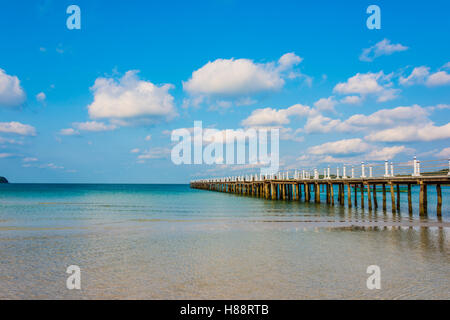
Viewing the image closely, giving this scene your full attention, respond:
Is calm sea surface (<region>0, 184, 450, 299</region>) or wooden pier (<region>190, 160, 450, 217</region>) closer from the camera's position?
calm sea surface (<region>0, 184, 450, 299</region>)

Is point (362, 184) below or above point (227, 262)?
above

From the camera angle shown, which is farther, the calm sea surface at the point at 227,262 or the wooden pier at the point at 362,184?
the wooden pier at the point at 362,184

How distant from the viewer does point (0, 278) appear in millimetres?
8258

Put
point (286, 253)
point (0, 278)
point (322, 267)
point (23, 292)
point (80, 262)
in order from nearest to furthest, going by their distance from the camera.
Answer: point (23, 292)
point (0, 278)
point (322, 267)
point (80, 262)
point (286, 253)

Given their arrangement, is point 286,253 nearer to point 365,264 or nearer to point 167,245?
point 365,264

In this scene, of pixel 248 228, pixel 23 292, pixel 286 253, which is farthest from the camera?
pixel 248 228

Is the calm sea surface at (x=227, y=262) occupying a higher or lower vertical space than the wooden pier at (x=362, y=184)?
lower

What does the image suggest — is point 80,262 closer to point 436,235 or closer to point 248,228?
point 248,228

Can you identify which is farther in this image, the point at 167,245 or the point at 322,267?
the point at 167,245

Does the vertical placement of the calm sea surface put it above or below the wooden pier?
below

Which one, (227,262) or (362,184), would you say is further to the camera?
(362,184)
